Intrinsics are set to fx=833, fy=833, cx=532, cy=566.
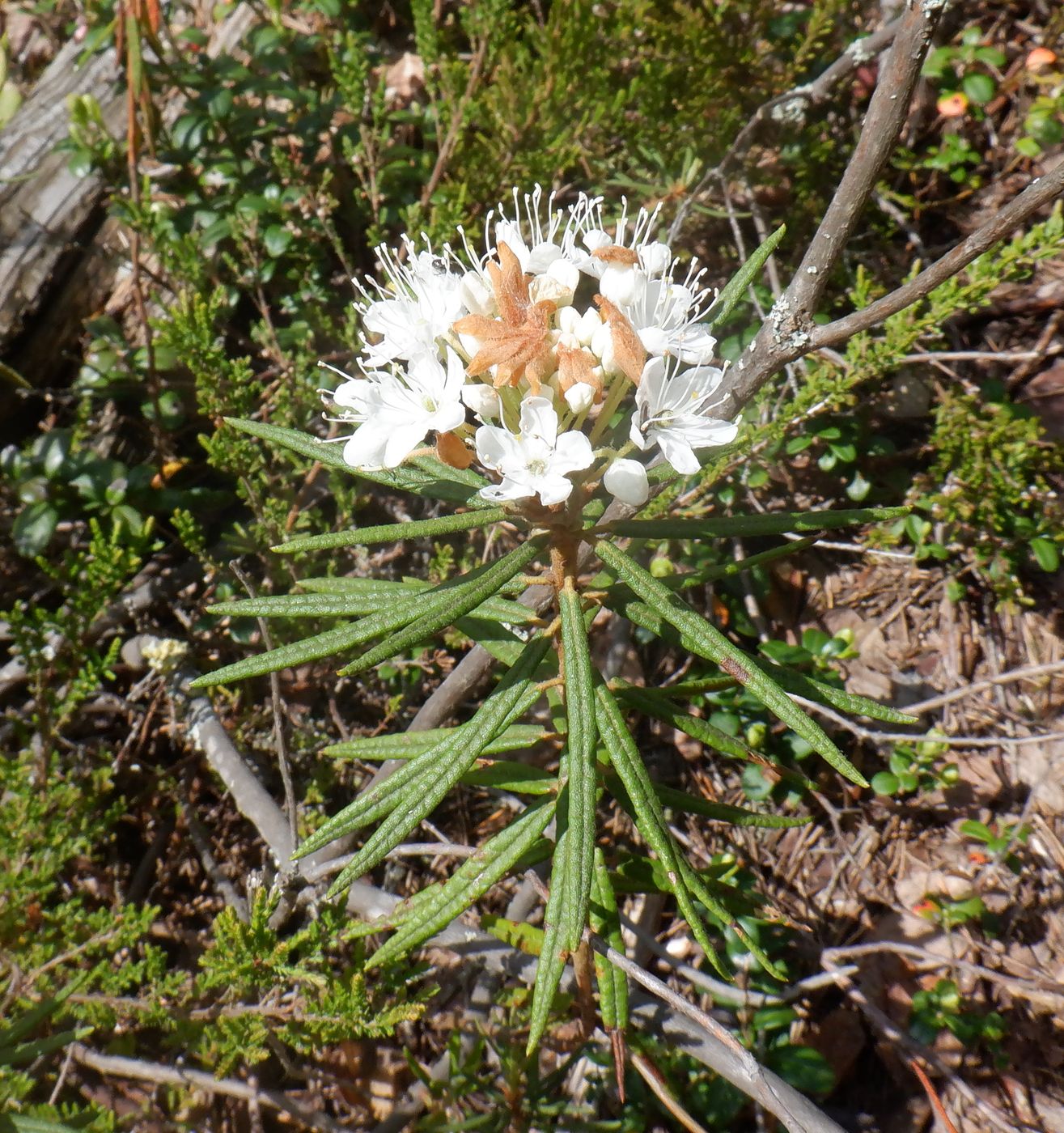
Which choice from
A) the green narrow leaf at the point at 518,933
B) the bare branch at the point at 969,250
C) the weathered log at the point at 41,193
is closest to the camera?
the bare branch at the point at 969,250

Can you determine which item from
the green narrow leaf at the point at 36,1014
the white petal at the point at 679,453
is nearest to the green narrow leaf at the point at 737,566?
the white petal at the point at 679,453

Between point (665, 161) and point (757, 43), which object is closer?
point (665, 161)

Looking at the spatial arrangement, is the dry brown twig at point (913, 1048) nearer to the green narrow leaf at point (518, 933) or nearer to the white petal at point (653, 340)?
the green narrow leaf at point (518, 933)

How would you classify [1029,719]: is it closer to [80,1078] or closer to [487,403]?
[487,403]


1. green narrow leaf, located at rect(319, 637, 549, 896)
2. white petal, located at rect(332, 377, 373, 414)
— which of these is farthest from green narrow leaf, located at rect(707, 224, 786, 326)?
green narrow leaf, located at rect(319, 637, 549, 896)

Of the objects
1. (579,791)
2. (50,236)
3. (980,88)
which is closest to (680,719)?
(579,791)

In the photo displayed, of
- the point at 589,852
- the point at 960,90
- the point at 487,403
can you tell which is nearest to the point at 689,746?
the point at 589,852
